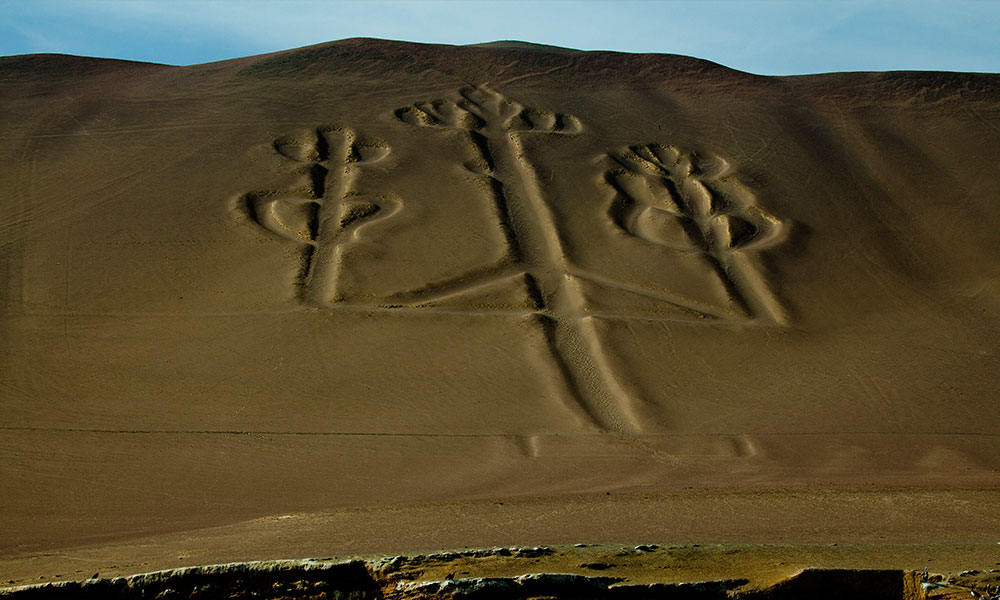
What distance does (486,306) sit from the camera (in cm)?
1291

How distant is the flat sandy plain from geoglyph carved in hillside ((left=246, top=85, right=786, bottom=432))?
63mm

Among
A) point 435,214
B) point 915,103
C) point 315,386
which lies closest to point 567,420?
point 315,386

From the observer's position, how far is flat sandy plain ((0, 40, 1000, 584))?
24.5 feet

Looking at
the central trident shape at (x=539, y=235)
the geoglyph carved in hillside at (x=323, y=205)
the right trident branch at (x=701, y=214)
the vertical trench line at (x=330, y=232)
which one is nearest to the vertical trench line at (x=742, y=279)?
the right trident branch at (x=701, y=214)

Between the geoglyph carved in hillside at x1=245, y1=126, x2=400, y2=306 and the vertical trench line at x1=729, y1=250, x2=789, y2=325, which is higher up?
the geoglyph carved in hillside at x1=245, y1=126, x2=400, y2=306

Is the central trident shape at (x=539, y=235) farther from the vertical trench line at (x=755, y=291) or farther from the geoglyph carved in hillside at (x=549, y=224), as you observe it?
the vertical trench line at (x=755, y=291)

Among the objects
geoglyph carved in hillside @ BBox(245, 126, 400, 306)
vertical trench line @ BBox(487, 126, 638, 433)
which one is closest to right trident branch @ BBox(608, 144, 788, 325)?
vertical trench line @ BBox(487, 126, 638, 433)

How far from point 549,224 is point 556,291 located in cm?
207

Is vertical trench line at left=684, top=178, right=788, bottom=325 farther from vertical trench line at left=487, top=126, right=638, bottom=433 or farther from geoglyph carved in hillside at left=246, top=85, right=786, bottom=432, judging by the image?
vertical trench line at left=487, top=126, right=638, bottom=433

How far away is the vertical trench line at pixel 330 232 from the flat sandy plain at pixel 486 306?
55 millimetres

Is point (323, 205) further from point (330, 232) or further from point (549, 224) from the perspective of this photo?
point (549, 224)

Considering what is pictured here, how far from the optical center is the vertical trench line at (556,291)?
428 inches

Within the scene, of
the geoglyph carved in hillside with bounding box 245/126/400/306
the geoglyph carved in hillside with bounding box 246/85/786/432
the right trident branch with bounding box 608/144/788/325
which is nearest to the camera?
the geoglyph carved in hillside with bounding box 246/85/786/432

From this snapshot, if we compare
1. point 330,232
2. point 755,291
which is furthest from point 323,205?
point 755,291
